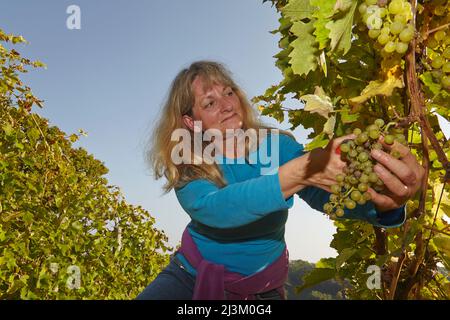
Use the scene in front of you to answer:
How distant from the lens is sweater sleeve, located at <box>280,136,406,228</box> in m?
1.91

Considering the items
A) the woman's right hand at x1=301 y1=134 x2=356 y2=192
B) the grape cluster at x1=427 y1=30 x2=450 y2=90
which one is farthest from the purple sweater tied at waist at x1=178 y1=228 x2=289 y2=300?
the grape cluster at x1=427 y1=30 x2=450 y2=90

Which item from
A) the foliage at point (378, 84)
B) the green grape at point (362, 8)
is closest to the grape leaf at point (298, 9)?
the foliage at point (378, 84)

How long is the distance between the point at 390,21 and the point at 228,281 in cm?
174

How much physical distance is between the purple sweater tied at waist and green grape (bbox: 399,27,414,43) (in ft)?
5.44

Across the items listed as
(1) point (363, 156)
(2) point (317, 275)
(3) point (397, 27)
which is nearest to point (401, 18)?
(3) point (397, 27)

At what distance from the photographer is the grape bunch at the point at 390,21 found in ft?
3.96

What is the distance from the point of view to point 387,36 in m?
1.24

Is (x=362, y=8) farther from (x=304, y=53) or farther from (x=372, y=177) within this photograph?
(x=372, y=177)

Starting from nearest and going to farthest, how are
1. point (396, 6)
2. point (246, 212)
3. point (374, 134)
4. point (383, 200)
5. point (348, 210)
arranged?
point (396, 6) < point (374, 134) < point (383, 200) < point (246, 212) < point (348, 210)

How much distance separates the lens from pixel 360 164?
1.36m
